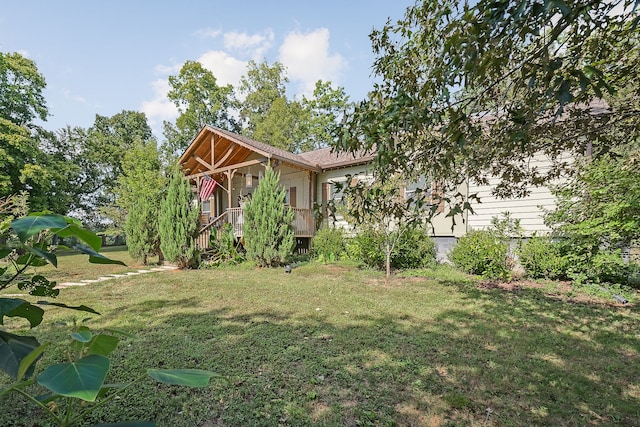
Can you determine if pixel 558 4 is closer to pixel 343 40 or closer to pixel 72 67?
pixel 343 40

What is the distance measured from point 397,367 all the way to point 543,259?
6.13 meters

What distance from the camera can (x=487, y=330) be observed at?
4.48 m

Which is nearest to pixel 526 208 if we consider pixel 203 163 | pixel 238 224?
pixel 238 224

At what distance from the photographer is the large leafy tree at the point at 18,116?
18.0 metres

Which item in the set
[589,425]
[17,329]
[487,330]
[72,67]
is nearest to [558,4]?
[589,425]

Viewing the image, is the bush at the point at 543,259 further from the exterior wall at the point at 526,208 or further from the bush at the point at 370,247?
the bush at the point at 370,247

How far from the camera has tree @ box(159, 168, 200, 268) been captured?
1000cm

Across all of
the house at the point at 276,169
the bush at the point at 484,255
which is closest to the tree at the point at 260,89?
the house at the point at 276,169

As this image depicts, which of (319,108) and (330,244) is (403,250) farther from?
(319,108)

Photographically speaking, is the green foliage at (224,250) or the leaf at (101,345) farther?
the green foliage at (224,250)

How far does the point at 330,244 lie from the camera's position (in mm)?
11383

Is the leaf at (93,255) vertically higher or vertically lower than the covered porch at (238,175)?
lower

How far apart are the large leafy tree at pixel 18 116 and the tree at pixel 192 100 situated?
26.5ft

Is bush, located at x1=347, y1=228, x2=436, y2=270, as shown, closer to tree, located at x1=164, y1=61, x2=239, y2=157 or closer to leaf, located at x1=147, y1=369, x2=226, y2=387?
leaf, located at x1=147, y1=369, x2=226, y2=387
